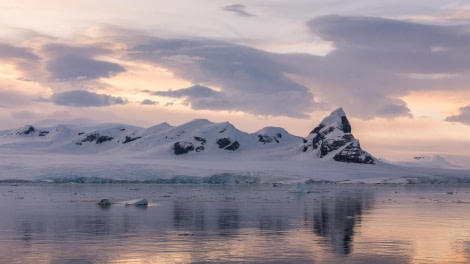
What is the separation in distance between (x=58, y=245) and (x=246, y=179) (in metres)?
102

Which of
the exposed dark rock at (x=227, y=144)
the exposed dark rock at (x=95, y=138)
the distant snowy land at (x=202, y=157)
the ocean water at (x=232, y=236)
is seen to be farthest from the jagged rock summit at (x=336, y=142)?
the ocean water at (x=232, y=236)

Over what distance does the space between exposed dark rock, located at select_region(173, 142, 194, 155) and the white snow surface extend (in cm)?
37

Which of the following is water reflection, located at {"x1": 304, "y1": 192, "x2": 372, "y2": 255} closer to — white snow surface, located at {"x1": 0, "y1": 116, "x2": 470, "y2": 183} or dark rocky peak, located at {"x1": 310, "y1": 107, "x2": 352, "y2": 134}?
white snow surface, located at {"x1": 0, "y1": 116, "x2": 470, "y2": 183}

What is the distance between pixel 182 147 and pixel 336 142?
38.3m

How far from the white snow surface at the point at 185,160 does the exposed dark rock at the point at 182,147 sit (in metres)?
0.37

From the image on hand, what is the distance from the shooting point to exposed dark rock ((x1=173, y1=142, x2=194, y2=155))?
170 meters

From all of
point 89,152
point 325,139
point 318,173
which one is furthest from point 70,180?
point 325,139

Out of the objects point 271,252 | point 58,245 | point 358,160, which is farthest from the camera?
point 358,160

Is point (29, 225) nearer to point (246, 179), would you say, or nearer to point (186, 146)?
point (246, 179)

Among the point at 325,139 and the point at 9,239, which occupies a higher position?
the point at 325,139

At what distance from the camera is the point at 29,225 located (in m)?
33.4

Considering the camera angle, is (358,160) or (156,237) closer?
(156,237)

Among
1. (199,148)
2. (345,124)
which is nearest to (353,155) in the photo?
(345,124)

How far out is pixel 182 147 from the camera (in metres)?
172
